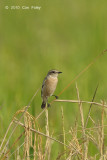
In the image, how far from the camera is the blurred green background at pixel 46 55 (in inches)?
293

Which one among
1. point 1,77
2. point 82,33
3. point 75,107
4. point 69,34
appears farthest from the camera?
point 69,34

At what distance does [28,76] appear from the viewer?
30.4 ft

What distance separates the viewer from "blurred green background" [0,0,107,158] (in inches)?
293

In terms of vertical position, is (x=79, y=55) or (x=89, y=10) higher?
(x=89, y=10)

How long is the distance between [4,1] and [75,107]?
7.49m

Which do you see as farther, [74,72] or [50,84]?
[74,72]

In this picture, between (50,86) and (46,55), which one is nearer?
(50,86)

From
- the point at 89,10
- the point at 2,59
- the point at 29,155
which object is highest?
the point at 89,10

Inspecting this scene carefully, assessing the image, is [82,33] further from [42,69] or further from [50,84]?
[50,84]

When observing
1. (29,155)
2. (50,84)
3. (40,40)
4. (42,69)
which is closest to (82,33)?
(40,40)

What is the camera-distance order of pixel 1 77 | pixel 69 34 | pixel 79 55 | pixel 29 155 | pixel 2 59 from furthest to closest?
pixel 69 34, pixel 2 59, pixel 79 55, pixel 1 77, pixel 29 155

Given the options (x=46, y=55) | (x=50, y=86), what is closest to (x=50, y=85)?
(x=50, y=86)

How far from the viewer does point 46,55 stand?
33.5ft

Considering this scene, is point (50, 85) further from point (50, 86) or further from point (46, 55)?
point (46, 55)
